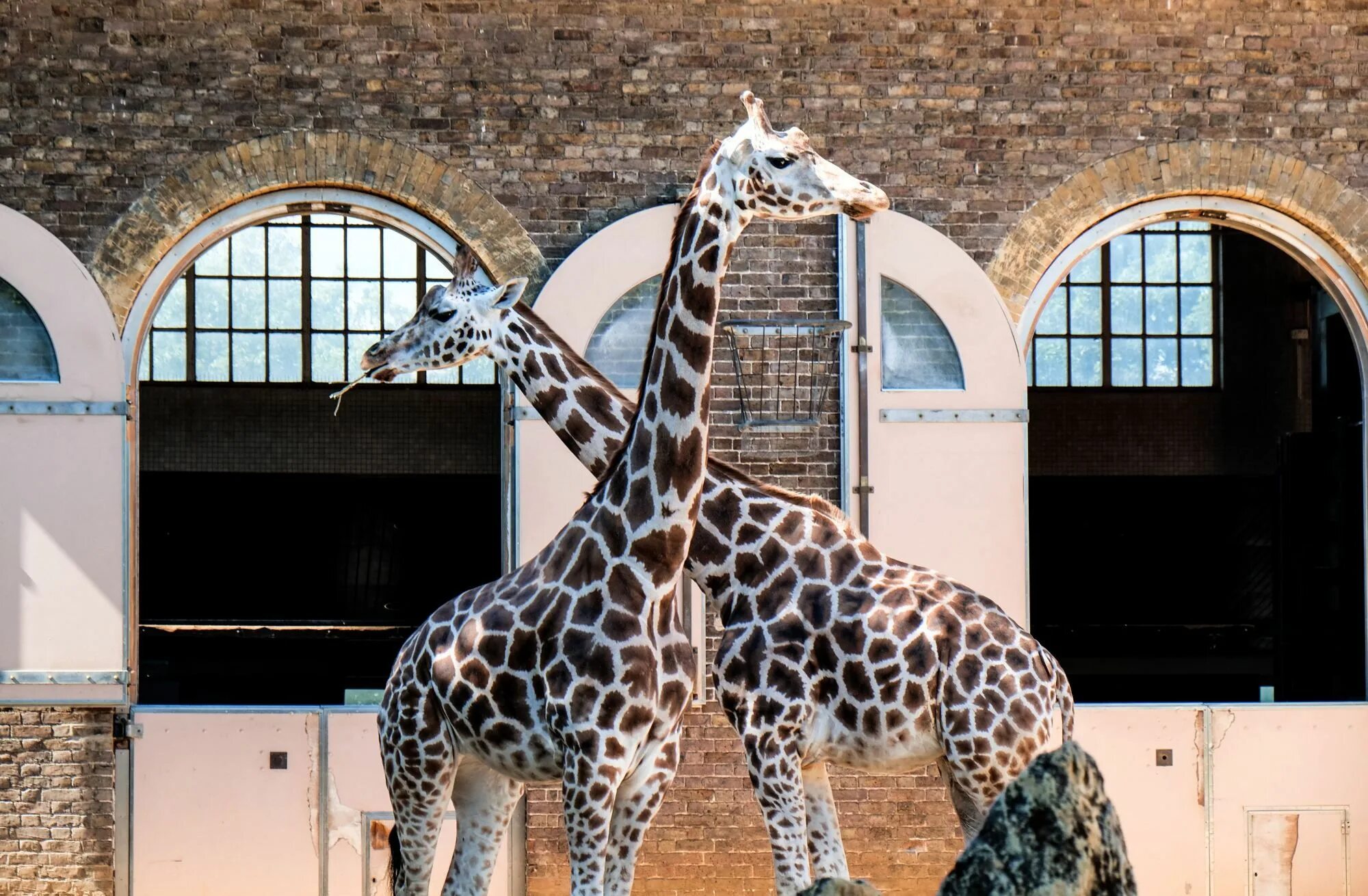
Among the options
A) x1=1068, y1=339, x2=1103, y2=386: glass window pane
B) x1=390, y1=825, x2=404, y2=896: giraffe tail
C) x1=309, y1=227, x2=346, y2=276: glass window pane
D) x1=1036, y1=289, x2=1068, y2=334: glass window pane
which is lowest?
x1=390, y1=825, x2=404, y2=896: giraffe tail

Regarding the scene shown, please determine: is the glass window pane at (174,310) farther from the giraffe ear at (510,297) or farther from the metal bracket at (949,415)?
the giraffe ear at (510,297)

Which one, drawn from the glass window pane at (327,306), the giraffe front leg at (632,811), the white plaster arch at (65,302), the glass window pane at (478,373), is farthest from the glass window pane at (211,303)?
the giraffe front leg at (632,811)

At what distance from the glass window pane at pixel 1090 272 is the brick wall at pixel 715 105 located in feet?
23.5

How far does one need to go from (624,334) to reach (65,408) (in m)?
2.71

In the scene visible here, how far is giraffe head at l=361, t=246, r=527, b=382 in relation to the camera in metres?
5.35

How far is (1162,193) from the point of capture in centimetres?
797

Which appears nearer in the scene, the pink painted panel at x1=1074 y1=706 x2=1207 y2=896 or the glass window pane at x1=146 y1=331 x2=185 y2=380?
the pink painted panel at x1=1074 y1=706 x2=1207 y2=896

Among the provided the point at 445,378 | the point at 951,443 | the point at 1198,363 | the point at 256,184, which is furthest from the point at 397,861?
the point at 1198,363

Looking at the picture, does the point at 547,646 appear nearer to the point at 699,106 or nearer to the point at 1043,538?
the point at 699,106

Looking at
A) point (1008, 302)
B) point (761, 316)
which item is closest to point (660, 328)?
point (761, 316)

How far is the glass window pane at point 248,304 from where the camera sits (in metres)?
15.1

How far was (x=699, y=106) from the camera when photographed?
7820 millimetres

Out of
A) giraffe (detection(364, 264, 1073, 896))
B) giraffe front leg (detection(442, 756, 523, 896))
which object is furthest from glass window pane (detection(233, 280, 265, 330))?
giraffe front leg (detection(442, 756, 523, 896))

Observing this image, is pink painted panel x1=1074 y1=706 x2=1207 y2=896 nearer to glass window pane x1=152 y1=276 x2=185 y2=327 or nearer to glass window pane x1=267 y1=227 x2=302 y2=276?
glass window pane x1=267 y1=227 x2=302 y2=276
